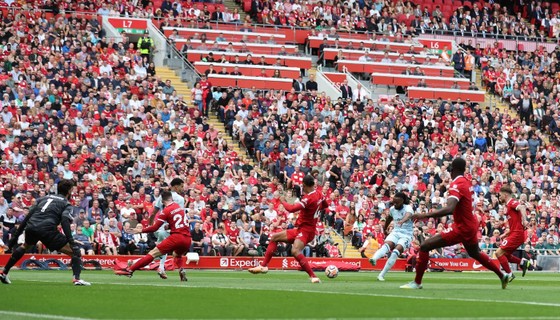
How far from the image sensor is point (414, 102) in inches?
1746

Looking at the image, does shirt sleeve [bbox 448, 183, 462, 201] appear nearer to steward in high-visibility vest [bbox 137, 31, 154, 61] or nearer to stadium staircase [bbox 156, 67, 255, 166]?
stadium staircase [bbox 156, 67, 255, 166]

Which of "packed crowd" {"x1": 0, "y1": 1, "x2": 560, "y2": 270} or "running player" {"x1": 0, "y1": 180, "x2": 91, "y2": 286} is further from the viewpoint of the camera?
"packed crowd" {"x1": 0, "y1": 1, "x2": 560, "y2": 270}

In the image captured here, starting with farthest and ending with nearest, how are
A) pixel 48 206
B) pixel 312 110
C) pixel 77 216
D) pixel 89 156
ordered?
1. pixel 312 110
2. pixel 89 156
3. pixel 77 216
4. pixel 48 206

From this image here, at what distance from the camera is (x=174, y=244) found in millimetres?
20453

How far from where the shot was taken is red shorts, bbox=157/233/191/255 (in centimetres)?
2039

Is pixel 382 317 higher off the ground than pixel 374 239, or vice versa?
pixel 382 317

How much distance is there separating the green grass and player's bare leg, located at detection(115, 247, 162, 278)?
0.55 m

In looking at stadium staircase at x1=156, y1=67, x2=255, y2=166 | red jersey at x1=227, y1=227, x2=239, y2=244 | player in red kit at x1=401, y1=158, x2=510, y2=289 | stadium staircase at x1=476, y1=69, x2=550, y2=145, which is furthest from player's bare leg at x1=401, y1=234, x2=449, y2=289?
stadium staircase at x1=476, y1=69, x2=550, y2=145

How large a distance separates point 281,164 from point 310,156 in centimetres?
104

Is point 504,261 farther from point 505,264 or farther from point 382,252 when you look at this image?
point 382,252

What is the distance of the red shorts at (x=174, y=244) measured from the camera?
20.4m

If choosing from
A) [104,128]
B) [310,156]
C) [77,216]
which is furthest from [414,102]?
[77,216]

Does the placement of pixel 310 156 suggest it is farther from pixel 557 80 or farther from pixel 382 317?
pixel 382 317

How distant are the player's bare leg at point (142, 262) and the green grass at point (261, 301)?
55cm
